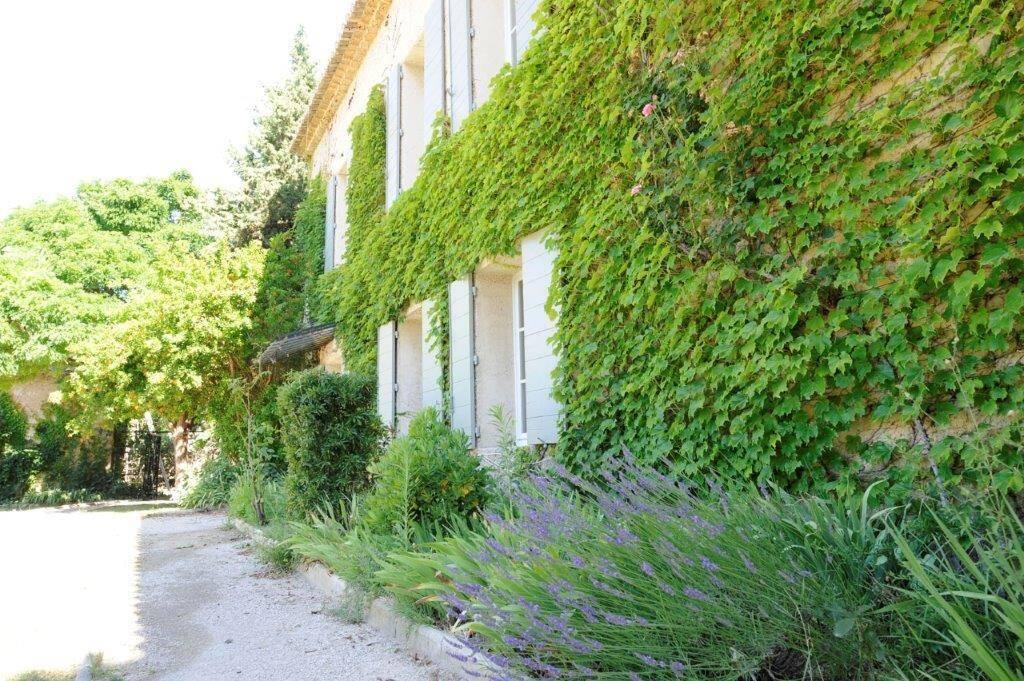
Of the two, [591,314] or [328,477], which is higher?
[591,314]

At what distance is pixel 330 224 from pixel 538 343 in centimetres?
806

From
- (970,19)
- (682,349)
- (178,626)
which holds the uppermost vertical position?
(970,19)

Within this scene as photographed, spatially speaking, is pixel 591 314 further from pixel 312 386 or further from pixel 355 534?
pixel 312 386

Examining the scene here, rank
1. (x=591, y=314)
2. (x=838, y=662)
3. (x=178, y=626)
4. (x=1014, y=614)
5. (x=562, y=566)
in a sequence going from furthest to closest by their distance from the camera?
1. (x=591, y=314)
2. (x=178, y=626)
3. (x=562, y=566)
4. (x=838, y=662)
5. (x=1014, y=614)

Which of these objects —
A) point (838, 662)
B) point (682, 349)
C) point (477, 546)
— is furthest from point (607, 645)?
point (682, 349)

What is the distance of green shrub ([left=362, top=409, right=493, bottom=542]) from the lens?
4.30m

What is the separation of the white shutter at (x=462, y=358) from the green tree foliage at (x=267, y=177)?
12.0 meters

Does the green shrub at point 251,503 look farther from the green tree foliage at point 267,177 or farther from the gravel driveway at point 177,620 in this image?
the green tree foliage at point 267,177

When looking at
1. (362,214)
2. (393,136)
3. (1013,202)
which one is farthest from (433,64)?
(1013,202)

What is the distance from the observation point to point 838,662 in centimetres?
188

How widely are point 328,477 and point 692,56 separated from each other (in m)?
4.57

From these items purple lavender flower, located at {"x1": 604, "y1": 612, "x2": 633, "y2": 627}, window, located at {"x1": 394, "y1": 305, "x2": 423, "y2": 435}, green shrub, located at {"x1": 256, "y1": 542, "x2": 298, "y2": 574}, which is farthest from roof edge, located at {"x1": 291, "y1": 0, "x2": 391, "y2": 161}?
purple lavender flower, located at {"x1": 604, "y1": 612, "x2": 633, "y2": 627}

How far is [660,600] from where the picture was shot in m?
2.01

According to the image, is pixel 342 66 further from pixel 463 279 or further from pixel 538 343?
pixel 538 343
